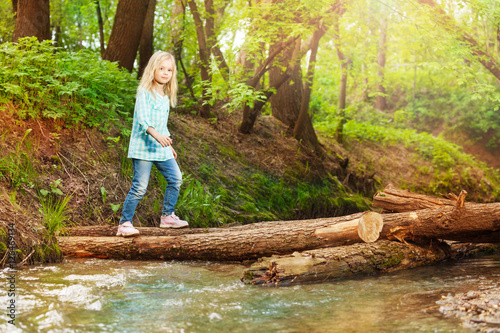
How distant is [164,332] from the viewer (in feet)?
9.34

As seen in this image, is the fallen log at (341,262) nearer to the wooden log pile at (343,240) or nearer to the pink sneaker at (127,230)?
the wooden log pile at (343,240)

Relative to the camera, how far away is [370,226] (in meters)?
5.25

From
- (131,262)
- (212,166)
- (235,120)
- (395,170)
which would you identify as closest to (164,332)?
(131,262)

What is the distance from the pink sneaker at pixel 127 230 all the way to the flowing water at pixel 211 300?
43 cm

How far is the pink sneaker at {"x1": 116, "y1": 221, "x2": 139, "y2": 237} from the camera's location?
5.42m

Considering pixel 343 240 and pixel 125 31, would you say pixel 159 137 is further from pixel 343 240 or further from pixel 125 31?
pixel 125 31

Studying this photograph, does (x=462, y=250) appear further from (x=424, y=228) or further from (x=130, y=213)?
(x=130, y=213)

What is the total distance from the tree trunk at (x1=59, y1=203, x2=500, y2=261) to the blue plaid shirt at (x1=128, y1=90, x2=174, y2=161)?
1.06m

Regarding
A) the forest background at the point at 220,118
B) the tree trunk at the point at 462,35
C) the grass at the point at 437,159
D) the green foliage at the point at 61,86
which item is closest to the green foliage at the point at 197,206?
the forest background at the point at 220,118

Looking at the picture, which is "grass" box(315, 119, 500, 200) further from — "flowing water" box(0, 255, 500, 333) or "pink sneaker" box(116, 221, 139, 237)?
"pink sneaker" box(116, 221, 139, 237)

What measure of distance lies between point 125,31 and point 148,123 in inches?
179

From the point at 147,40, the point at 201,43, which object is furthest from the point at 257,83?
the point at 147,40

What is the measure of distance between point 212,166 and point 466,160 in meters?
9.47

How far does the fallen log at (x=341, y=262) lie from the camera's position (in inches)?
173
